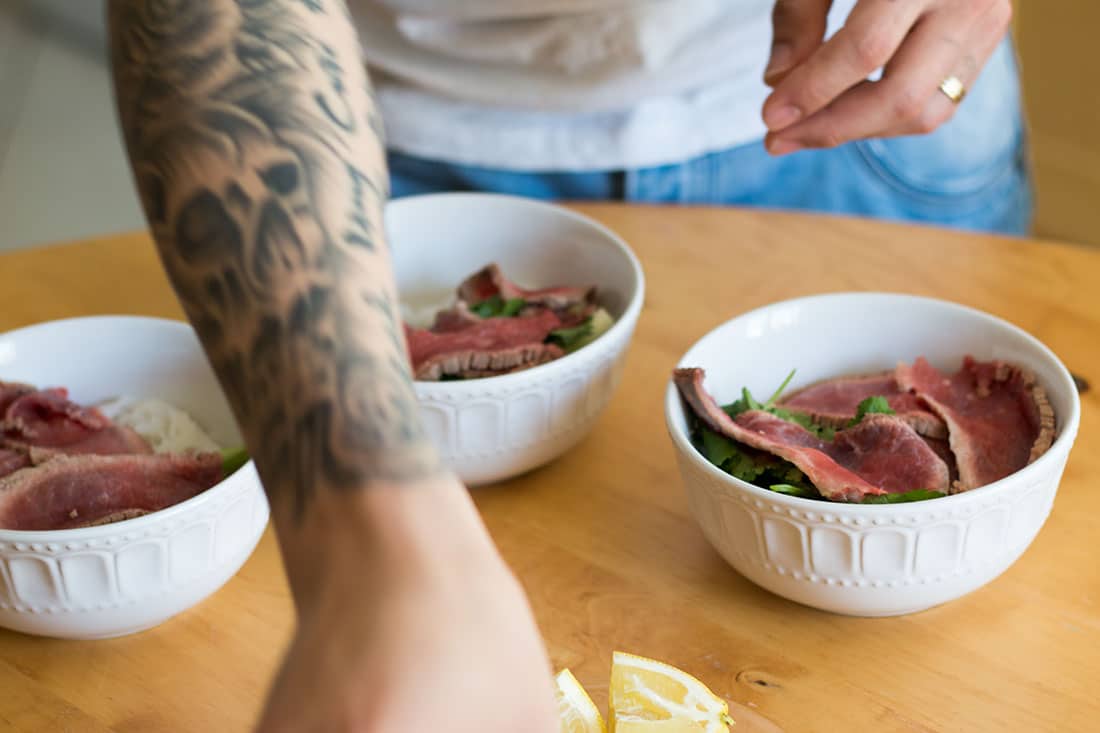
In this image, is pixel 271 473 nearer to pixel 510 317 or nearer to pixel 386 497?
pixel 386 497

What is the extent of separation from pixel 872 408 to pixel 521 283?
18.2 inches

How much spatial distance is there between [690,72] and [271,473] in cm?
96

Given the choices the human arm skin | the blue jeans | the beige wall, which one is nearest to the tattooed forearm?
the human arm skin

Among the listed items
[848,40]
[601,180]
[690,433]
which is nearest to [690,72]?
[601,180]

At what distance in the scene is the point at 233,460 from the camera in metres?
0.93

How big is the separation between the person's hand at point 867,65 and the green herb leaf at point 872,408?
0.27 metres

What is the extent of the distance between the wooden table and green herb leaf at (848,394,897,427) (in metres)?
0.15

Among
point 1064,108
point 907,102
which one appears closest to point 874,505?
point 907,102

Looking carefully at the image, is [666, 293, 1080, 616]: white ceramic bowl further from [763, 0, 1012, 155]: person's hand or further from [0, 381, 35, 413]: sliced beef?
[0, 381, 35, 413]: sliced beef

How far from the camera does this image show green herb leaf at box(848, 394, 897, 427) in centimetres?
91

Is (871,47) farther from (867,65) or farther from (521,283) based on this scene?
(521,283)

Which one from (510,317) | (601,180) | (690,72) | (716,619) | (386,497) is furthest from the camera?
(601,180)

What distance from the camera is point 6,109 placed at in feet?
11.6

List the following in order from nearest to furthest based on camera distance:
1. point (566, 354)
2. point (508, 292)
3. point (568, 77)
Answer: point (566, 354) → point (508, 292) → point (568, 77)
